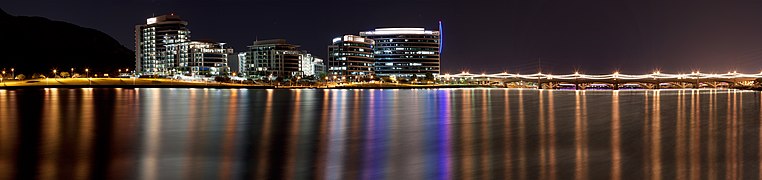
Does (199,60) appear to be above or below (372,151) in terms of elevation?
above

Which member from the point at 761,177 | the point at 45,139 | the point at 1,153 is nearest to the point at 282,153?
the point at 1,153

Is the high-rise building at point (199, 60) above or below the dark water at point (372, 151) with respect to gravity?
above

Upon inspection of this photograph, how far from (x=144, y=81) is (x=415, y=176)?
14759cm

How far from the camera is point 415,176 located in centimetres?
1444

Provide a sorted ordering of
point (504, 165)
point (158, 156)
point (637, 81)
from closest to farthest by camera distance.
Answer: point (504, 165) → point (158, 156) → point (637, 81)

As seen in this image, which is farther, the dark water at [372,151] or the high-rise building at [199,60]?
the high-rise building at [199,60]

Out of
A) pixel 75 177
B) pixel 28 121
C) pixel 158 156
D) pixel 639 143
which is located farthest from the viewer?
pixel 28 121

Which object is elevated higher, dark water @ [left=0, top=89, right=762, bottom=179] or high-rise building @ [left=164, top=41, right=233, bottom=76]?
high-rise building @ [left=164, top=41, right=233, bottom=76]

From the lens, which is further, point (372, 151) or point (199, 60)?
point (199, 60)

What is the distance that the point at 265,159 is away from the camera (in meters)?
17.1

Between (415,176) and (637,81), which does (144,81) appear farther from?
(415,176)

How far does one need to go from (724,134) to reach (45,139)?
26422mm

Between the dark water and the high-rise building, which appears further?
the high-rise building

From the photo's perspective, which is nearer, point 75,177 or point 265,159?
point 75,177
